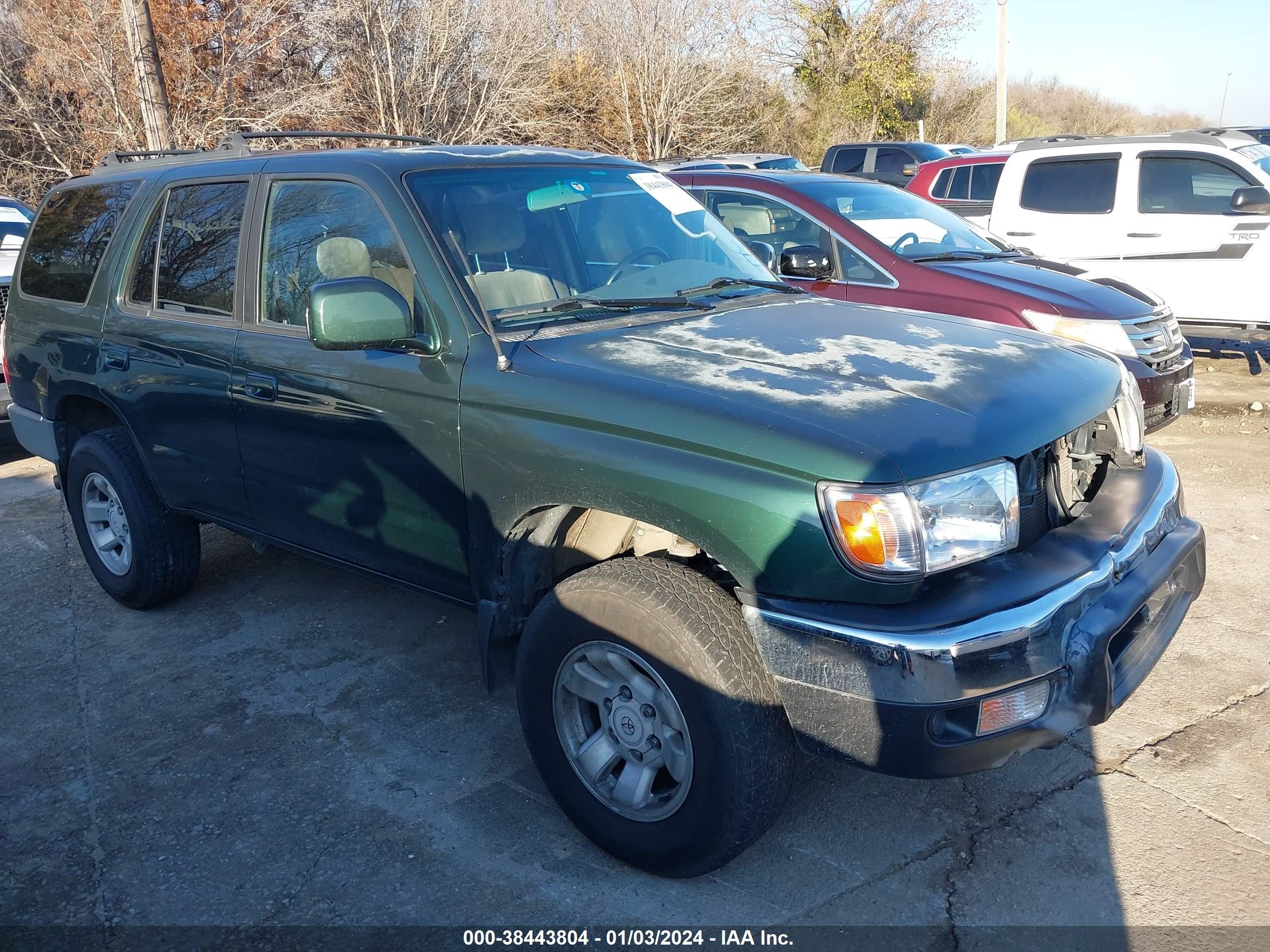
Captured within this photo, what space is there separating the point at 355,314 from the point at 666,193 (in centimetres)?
157

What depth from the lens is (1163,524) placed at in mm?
3160

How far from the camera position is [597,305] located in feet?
11.4

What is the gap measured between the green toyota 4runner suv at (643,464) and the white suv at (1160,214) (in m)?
5.85

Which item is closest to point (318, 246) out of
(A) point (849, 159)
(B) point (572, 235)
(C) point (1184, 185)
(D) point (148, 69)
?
(B) point (572, 235)

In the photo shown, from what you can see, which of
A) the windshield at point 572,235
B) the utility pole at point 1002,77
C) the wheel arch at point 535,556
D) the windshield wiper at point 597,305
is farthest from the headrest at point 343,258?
the utility pole at point 1002,77

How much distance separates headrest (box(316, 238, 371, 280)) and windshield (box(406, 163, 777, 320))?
0.28 meters

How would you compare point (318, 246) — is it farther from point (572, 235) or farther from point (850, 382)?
point (850, 382)

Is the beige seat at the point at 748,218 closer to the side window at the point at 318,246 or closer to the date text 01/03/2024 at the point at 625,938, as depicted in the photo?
the side window at the point at 318,246

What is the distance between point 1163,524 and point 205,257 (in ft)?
11.3

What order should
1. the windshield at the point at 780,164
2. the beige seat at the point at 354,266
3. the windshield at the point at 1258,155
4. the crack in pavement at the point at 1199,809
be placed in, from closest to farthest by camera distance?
the crack in pavement at the point at 1199,809 < the beige seat at the point at 354,266 < the windshield at the point at 1258,155 < the windshield at the point at 780,164

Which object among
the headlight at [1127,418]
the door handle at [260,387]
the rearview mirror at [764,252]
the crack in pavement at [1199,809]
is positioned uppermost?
the rearview mirror at [764,252]

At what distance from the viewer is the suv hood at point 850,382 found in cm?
257

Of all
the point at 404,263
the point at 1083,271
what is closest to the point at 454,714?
the point at 404,263

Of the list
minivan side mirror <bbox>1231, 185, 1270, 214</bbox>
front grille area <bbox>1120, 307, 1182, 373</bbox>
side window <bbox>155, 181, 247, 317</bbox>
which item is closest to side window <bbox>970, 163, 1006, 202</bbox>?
minivan side mirror <bbox>1231, 185, 1270, 214</bbox>
